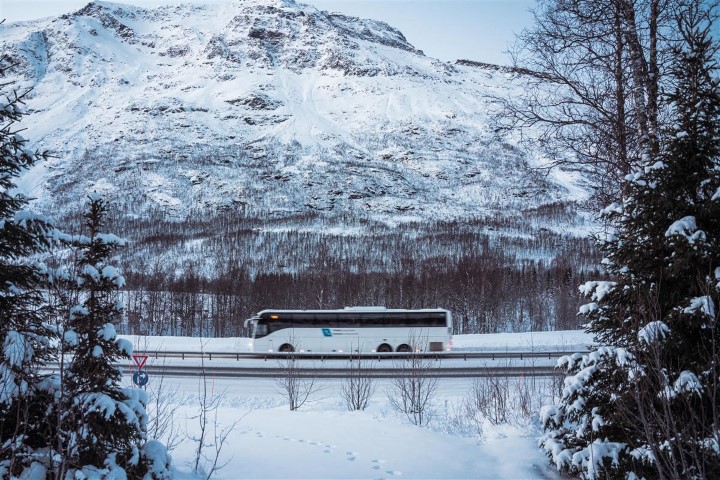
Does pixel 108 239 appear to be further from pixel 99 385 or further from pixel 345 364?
pixel 345 364

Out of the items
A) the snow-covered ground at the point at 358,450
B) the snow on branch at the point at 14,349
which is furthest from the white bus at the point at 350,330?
the snow on branch at the point at 14,349

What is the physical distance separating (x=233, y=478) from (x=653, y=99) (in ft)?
27.9

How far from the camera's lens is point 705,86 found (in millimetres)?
6746

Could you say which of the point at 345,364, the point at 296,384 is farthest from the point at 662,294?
the point at 345,364

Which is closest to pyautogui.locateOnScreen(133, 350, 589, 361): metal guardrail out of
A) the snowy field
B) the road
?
the road

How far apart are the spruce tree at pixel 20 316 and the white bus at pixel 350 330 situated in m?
25.1

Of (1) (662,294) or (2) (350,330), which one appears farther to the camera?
(2) (350,330)

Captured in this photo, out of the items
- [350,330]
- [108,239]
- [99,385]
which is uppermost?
[108,239]

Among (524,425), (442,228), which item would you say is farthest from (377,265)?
(524,425)

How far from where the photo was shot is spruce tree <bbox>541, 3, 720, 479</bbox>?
612cm

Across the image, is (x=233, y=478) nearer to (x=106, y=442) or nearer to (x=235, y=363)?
(x=106, y=442)

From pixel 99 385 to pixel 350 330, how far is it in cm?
2622

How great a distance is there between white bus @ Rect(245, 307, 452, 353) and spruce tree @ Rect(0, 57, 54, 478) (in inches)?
989

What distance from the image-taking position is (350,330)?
105 feet
